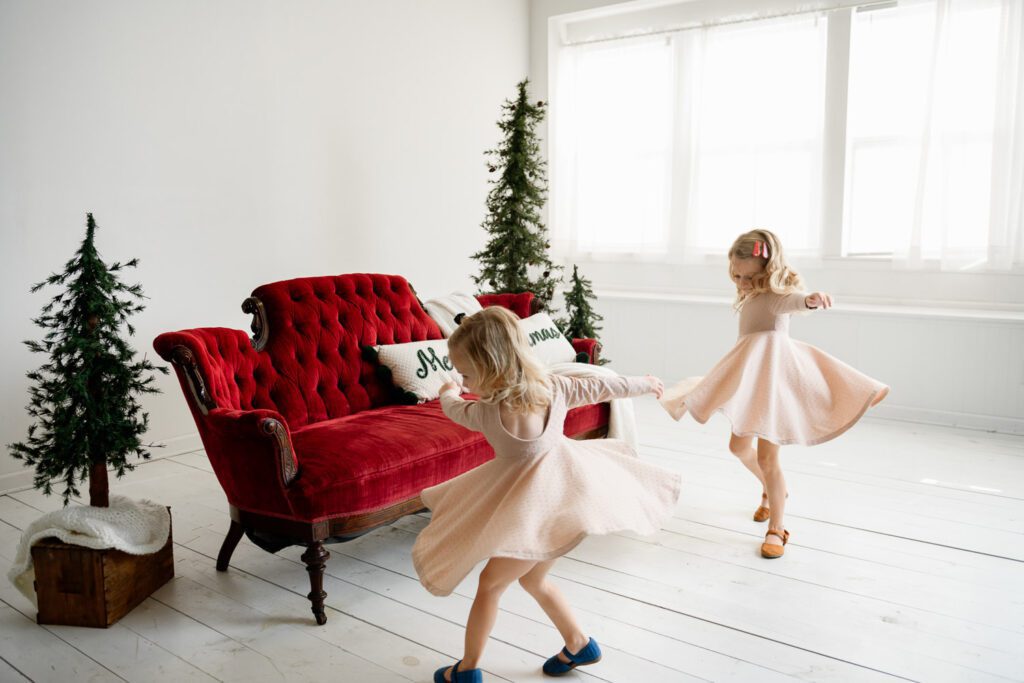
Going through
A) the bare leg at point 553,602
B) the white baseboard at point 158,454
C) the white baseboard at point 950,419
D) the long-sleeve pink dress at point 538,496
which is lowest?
the white baseboard at point 158,454

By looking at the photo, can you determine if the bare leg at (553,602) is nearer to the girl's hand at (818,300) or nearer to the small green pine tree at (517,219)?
the girl's hand at (818,300)

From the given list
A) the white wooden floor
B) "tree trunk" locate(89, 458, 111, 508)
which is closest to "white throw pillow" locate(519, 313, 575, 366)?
the white wooden floor

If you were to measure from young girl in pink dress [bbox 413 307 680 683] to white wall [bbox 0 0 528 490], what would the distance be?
104 inches

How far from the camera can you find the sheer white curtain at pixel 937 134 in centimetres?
480

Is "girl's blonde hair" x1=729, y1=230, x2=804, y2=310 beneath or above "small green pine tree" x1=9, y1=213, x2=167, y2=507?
above

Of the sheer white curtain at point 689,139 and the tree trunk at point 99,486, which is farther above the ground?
the sheer white curtain at point 689,139

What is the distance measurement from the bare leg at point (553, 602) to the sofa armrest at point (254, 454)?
0.87 metres

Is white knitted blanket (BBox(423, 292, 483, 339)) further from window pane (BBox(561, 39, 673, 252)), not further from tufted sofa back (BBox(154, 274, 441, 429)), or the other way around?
window pane (BBox(561, 39, 673, 252))

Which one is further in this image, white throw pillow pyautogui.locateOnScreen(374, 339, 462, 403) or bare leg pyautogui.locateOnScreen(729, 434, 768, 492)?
white throw pillow pyautogui.locateOnScreen(374, 339, 462, 403)

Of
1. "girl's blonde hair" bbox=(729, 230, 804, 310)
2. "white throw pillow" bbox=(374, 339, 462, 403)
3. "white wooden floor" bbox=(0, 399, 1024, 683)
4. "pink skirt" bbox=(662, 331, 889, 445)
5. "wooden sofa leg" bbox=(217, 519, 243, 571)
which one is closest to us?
"white wooden floor" bbox=(0, 399, 1024, 683)

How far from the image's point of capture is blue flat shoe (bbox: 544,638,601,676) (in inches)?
84.4

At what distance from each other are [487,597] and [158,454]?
2.93m

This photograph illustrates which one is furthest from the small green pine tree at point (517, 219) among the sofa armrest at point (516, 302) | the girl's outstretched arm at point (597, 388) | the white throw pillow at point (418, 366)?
the girl's outstretched arm at point (597, 388)

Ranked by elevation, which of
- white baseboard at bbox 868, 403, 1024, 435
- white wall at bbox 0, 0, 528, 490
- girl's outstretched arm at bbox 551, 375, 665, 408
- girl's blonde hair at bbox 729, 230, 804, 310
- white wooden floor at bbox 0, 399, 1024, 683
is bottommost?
white wooden floor at bbox 0, 399, 1024, 683
